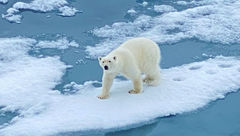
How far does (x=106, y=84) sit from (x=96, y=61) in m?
0.95

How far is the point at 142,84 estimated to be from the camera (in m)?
5.04

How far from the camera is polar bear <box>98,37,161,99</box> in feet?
15.5

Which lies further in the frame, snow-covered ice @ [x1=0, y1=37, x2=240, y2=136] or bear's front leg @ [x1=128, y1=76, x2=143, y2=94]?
bear's front leg @ [x1=128, y1=76, x2=143, y2=94]

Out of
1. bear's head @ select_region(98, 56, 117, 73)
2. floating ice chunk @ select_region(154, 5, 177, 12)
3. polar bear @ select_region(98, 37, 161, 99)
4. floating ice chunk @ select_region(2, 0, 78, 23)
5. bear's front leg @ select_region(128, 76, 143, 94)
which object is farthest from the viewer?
floating ice chunk @ select_region(154, 5, 177, 12)

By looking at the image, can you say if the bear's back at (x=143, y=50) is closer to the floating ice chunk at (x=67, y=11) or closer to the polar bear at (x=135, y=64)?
the polar bear at (x=135, y=64)

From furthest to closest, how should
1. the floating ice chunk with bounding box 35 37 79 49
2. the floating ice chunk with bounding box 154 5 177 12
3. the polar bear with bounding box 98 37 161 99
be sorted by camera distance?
the floating ice chunk with bounding box 154 5 177 12, the floating ice chunk with bounding box 35 37 79 49, the polar bear with bounding box 98 37 161 99

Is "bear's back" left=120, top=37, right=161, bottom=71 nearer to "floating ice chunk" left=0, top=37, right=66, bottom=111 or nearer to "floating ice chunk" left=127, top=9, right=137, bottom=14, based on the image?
"floating ice chunk" left=0, top=37, right=66, bottom=111

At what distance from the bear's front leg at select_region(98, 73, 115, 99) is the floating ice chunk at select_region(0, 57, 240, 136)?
6 cm

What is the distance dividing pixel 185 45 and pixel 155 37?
44cm

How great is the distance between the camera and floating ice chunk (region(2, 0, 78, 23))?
7.03m

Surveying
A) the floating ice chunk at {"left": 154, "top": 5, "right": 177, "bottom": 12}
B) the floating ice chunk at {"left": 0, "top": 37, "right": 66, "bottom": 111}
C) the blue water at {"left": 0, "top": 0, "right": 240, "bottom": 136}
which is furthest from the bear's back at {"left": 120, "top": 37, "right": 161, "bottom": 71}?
the floating ice chunk at {"left": 154, "top": 5, "right": 177, "bottom": 12}

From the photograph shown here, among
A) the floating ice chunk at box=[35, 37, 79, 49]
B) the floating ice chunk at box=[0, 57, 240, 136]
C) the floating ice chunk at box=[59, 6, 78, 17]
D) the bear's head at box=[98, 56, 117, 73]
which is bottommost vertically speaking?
the floating ice chunk at box=[0, 57, 240, 136]

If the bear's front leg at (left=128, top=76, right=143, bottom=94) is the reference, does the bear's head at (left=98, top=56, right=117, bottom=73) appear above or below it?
above

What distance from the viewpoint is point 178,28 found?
6.62 meters
